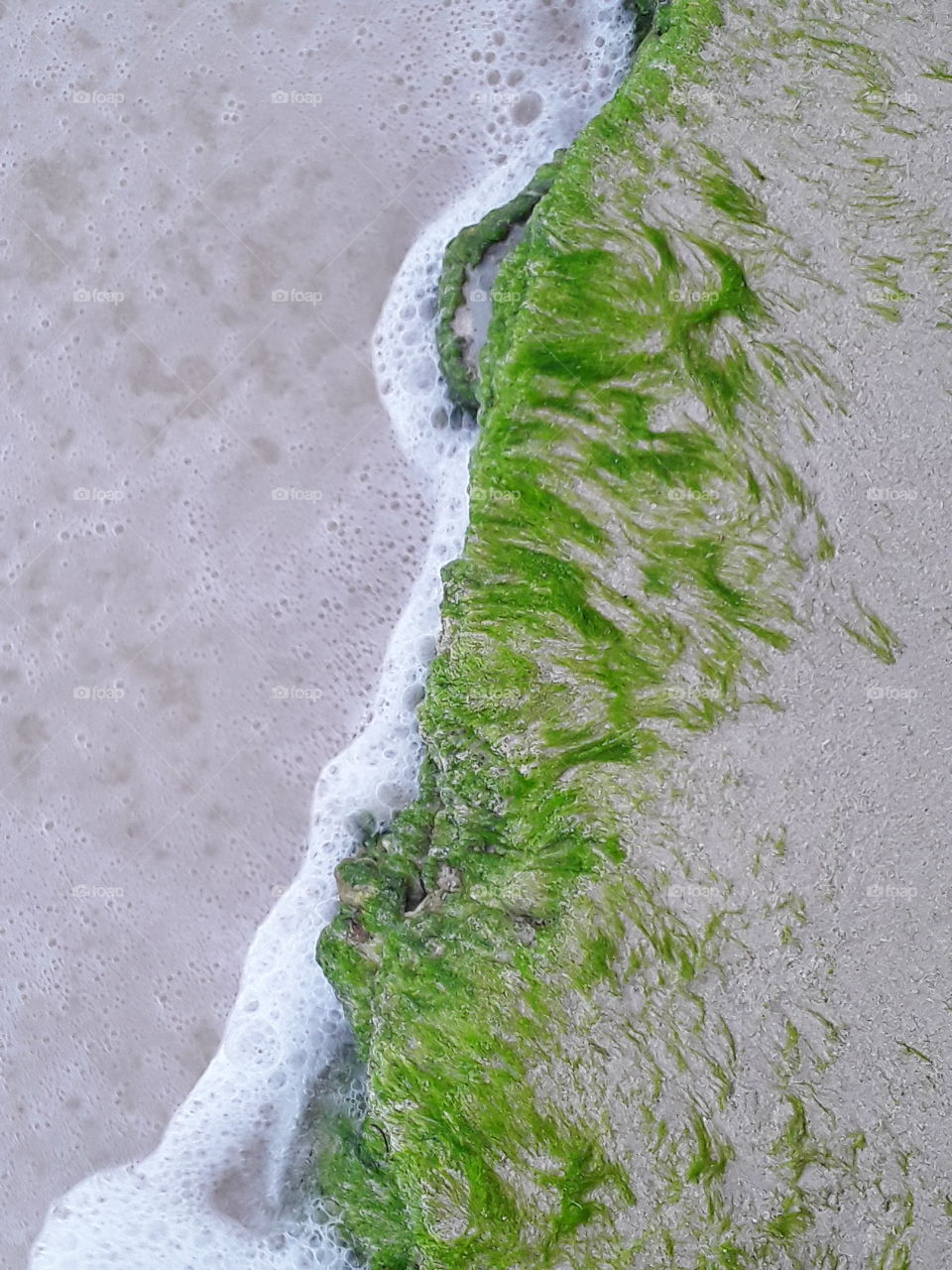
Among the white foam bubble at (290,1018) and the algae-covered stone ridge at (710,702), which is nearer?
the algae-covered stone ridge at (710,702)

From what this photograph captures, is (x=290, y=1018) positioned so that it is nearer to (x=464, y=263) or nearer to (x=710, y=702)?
(x=710, y=702)

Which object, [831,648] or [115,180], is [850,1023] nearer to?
[831,648]

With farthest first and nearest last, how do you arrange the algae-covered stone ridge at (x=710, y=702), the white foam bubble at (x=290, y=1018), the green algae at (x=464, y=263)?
1. the white foam bubble at (x=290, y=1018)
2. the green algae at (x=464, y=263)
3. the algae-covered stone ridge at (x=710, y=702)

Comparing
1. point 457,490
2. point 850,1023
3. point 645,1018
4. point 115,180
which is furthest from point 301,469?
point 850,1023

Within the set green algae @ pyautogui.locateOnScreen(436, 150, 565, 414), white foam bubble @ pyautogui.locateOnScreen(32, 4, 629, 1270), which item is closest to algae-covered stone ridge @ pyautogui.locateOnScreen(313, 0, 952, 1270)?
green algae @ pyautogui.locateOnScreen(436, 150, 565, 414)

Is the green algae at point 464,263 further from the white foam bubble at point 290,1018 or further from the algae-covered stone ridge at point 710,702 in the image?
the algae-covered stone ridge at point 710,702

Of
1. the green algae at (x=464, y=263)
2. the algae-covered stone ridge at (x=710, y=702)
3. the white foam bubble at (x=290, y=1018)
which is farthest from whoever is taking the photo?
the white foam bubble at (x=290, y=1018)

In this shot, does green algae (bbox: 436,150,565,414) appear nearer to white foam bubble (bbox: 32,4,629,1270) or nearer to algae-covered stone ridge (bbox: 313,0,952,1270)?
white foam bubble (bbox: 32,4,629,1270)

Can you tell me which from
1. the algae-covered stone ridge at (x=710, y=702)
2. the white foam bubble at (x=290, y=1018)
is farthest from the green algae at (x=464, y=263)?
the algae-covered stone ridge at (x=710, y=702)
